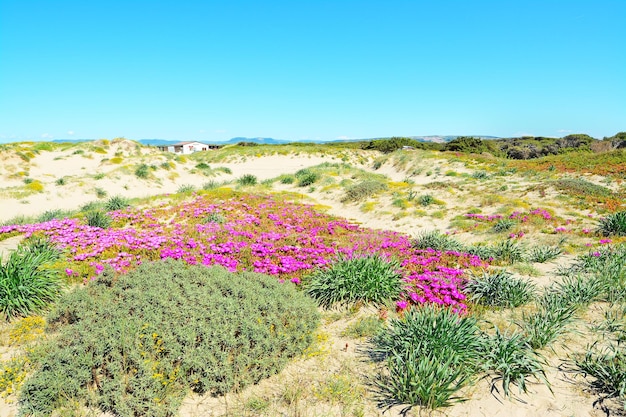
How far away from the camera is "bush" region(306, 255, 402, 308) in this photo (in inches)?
241

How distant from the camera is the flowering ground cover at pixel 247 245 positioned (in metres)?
7.16

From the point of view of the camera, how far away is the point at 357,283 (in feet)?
20.3

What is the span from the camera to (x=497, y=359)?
13.1ft

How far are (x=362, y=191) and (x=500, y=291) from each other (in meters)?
13.4

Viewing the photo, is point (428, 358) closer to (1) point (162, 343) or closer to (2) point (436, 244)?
(1) point (162, 343)

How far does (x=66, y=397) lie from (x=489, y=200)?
1670cm

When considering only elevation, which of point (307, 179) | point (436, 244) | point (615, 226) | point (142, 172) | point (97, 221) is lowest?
point (436, 244)

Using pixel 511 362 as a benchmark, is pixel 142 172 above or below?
above

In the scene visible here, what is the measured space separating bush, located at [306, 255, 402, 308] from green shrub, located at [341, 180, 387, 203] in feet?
39.4

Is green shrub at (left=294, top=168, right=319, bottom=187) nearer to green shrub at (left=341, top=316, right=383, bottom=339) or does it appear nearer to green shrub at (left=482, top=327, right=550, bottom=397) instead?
green shrub at (left=341, top=316, right=383, bottom=339)

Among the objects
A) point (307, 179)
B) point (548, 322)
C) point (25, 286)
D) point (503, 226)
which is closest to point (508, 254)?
point (503, 226)

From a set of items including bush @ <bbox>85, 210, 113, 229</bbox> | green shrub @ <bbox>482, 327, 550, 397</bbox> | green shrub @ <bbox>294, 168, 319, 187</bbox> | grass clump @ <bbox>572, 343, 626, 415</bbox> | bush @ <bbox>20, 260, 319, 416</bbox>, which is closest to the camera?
grass clump @ <bbox>572, 343, 626, 415</bbox>

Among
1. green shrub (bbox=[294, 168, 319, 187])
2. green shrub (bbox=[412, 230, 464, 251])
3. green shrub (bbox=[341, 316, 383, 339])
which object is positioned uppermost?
green shrub (bbox=[294, 168, 319, 187])

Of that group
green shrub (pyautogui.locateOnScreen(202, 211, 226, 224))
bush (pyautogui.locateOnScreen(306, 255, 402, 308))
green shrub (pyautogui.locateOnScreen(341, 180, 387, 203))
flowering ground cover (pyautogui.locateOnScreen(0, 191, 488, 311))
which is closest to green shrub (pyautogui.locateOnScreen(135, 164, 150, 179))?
flowering ground cover (pyautogui.locateOnScreen(0, 191, 488, 311))
